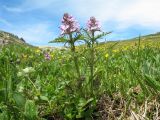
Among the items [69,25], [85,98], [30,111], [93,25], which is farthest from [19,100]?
[93,25]

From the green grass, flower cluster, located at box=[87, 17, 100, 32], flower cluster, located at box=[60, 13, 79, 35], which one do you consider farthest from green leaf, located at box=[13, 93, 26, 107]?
flower cluster, located at box=[87, 17, 100, 32]

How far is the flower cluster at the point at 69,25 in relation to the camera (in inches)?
150

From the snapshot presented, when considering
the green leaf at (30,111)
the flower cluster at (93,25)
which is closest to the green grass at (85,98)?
the green leaf at (30,111)

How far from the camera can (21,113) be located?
12.3 feet

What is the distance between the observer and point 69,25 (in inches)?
150

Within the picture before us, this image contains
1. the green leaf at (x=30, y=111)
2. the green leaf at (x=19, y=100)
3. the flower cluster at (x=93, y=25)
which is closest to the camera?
the green leaf at (x=30, y=111)

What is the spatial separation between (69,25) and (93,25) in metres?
0.28

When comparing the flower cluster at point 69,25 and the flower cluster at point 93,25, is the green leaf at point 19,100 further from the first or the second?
the flower cluster at point 93,25

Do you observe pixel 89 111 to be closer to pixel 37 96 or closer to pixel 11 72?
pixel 37 96

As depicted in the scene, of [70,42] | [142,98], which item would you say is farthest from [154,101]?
[70,42]

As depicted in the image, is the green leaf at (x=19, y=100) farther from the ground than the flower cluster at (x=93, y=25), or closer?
closer

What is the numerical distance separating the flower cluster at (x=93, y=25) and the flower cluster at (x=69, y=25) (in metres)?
0.18

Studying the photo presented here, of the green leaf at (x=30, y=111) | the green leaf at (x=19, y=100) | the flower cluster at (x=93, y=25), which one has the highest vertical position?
the flower cluster at (x=93, y=25)

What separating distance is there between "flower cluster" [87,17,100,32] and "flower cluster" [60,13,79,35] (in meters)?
0.18
